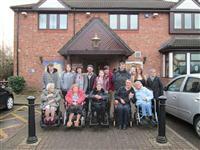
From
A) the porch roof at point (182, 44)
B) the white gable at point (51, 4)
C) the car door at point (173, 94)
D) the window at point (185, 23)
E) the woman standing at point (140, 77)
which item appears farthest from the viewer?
the window at point (185, 23)

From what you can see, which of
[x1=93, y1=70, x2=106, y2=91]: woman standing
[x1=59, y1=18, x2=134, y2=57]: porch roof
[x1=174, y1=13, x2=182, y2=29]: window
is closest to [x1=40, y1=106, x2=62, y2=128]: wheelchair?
[x1=93, y1=70, x2=106, y2=91]: woman standing

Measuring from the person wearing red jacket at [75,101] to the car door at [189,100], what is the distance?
116 inches

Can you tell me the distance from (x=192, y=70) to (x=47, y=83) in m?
13.1

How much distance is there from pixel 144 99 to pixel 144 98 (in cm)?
4

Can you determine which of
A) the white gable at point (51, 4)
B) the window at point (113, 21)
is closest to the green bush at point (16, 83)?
the white gable at point (51, 4)

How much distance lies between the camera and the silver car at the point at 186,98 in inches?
259

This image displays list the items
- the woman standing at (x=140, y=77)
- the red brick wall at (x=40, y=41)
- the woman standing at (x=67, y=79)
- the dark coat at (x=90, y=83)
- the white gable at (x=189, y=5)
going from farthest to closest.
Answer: the white gable at (x=189, y=5), the red brick wall at (x=40, y=41), the woman standing at (x=67, y=79), the dark coat at (x=90, y=83), the woman standing at (x=140, y=77)

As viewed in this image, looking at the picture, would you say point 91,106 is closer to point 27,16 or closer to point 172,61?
point 172,61

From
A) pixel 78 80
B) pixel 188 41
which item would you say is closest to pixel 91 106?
pixel 78 80

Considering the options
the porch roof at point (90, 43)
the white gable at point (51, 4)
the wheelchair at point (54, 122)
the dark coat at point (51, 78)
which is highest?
the white gable at point (51, 4)

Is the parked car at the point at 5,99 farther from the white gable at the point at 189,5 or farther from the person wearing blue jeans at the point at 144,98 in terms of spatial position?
the white gable at the point at 189,5

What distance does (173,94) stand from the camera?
7.98 metres

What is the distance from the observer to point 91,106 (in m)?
7.57

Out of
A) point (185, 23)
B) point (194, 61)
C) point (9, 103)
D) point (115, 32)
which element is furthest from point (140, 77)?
point (185, 23)
